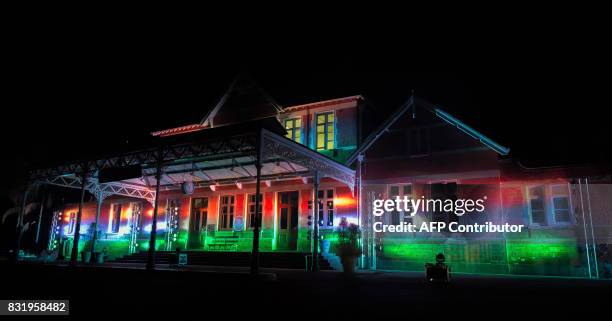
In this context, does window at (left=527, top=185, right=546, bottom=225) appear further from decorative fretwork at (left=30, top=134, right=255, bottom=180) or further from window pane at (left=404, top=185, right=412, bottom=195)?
decorative fretwork at (left=30, top=134, right=255, bottom=180)

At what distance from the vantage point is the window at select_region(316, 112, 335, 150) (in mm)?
20016

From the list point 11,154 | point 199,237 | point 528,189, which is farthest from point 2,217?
point 528,189

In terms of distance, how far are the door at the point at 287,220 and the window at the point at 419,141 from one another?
626 centimetres

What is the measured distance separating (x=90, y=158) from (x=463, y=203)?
15.9m

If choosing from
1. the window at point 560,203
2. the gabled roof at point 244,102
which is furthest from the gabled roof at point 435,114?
the gabled roof at point 244,102

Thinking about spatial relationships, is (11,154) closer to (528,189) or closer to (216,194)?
(216,194)

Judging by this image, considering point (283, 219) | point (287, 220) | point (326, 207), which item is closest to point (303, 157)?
point (326, 207)

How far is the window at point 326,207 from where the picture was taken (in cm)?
1905

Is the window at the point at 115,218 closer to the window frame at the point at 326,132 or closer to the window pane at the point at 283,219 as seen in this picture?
the window pane at the point at 283,219

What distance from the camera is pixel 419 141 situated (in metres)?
17.8

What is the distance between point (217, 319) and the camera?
17.2 ft

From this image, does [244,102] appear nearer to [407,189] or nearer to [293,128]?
[293,128]

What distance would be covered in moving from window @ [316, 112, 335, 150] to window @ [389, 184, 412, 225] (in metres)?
3.79

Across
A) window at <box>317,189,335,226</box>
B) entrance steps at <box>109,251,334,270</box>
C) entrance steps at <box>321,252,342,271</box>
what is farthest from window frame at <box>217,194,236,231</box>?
entrance steps at <box>321,252,342,271</box>
